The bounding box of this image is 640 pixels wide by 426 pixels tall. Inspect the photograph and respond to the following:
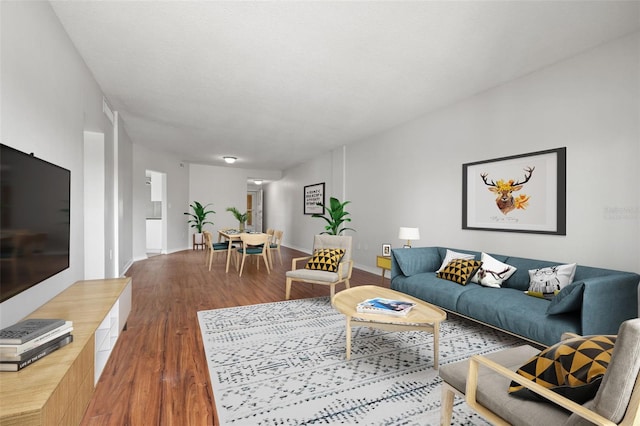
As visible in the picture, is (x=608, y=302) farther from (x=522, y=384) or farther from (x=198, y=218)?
(x=198, y=218)

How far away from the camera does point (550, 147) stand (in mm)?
3123

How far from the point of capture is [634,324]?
0.97 metres

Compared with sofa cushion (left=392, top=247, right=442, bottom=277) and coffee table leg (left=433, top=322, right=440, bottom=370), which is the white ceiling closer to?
sofa cushion (left=392, top=247, right=442, bottom=277)

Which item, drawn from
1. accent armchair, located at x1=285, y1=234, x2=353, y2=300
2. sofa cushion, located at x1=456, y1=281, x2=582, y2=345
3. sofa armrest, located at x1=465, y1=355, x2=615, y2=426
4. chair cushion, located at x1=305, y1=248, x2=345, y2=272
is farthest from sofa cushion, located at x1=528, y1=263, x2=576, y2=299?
chair cushion, located at x1=305, y1=248, x2=345, y2=272

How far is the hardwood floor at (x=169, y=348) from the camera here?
178 cm

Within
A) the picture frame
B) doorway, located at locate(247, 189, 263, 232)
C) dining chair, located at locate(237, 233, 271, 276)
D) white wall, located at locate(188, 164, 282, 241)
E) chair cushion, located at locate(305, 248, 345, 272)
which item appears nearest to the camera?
chair cushion, located at locate(305, 248, 345, 272)

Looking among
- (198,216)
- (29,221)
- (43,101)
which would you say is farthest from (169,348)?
(198,216)

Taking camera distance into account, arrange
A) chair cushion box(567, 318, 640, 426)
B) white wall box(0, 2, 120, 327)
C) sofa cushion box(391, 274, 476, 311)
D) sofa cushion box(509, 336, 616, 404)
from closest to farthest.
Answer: chair cushion box(567, 318, 640, 426) → sofa cushion box(509, 336, 616, 404) → white wall box(0, 2, 120, 327) → sofa cushion box(391, 274, 476, 311)

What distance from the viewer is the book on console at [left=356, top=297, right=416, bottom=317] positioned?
2.35 metres

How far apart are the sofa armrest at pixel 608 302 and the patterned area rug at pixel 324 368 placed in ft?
2.26

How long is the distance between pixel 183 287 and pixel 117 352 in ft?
7.15

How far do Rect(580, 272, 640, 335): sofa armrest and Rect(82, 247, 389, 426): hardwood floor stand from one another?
2502 millimetres

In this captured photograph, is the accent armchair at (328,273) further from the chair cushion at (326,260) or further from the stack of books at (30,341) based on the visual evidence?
the stack of books at (30,341)

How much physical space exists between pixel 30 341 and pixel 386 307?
2.08 m
